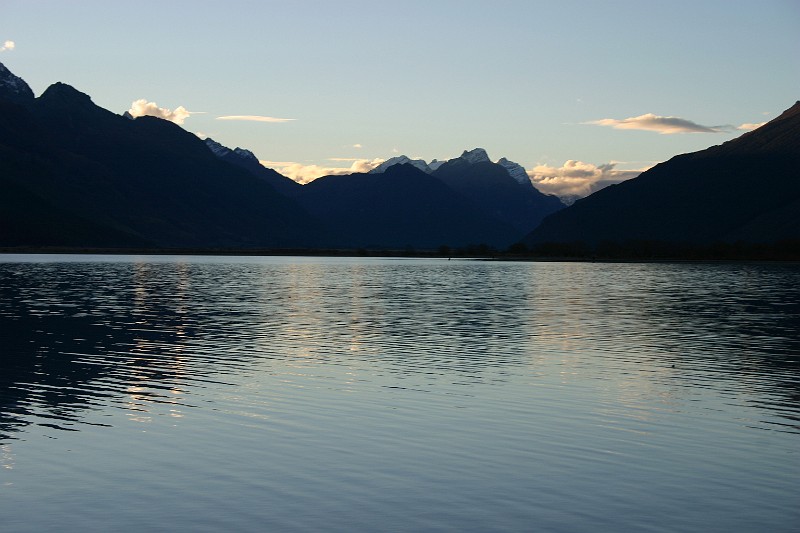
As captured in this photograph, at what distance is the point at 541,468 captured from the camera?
85.3ft

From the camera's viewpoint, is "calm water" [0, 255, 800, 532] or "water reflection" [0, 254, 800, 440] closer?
"calm water" [0, 255, 800, 532]

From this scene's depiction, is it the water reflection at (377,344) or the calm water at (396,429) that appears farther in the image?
the water reflection at (377,344)

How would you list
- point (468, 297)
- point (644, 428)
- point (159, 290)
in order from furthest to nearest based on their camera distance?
point (159, 290)
point (468, 297)
point (644, 428)

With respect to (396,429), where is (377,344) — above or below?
above

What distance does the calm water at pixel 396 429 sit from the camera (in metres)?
21.9

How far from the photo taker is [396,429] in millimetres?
31453

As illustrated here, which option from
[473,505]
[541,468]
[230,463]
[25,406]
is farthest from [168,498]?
[25,406]

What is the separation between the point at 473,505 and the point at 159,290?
109 meters

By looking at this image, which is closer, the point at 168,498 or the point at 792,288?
the point at 168,498

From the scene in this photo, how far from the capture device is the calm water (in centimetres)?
2189

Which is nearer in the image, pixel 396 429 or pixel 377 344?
pixel 396 429

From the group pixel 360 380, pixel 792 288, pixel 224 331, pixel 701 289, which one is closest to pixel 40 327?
pixel 224 331

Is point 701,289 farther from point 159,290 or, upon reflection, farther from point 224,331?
point 224,331

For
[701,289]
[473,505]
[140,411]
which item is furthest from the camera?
[701,289]
